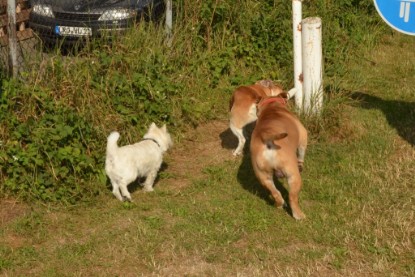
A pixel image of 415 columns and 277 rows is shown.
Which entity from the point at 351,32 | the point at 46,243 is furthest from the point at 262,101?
the point at 351,32

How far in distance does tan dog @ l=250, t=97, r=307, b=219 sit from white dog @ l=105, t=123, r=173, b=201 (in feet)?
3.55

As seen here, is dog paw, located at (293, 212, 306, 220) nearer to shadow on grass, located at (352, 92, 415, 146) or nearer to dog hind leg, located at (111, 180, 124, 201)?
dog hind leg, located at (111, 180, 124, 201)

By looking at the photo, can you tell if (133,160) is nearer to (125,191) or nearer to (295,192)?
(125,191)

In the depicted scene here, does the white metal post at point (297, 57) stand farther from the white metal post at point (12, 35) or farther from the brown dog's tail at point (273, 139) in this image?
the white metal post at point (12, 35)

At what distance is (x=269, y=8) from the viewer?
944 centimetres

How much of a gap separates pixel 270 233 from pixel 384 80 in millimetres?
4483

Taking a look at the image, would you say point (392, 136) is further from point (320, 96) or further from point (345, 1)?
point (345, 1)

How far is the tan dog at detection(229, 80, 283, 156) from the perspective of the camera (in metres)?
7.11

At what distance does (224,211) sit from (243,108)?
1.48m

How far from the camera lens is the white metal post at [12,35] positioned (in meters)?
6.65

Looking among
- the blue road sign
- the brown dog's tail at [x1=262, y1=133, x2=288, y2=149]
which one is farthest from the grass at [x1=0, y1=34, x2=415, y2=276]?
the blue road sign

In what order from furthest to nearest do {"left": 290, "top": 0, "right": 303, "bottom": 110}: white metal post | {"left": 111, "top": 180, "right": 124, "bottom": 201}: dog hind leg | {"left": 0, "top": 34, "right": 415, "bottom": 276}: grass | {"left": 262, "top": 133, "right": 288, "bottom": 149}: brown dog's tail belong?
1. {"left": 290, "top": 0, "right": 303, "bottom": 110}: white metal post
2. {"left": 111, "top": 180, "right": 124, "bottom": 201}: dog hind leg
3. {"left": 262, "top": 133, "right": 288, "bottom": 149}: brown dog's tail
4. {"left": 0, "top": 34, "right": 415, "bottom": 276}: grass

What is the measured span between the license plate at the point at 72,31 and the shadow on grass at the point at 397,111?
3333mm

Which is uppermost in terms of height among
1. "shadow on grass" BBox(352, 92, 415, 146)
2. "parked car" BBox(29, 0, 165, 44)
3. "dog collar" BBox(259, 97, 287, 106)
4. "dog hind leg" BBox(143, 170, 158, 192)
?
"parked car" BBox(29, 0, 165, 44)
